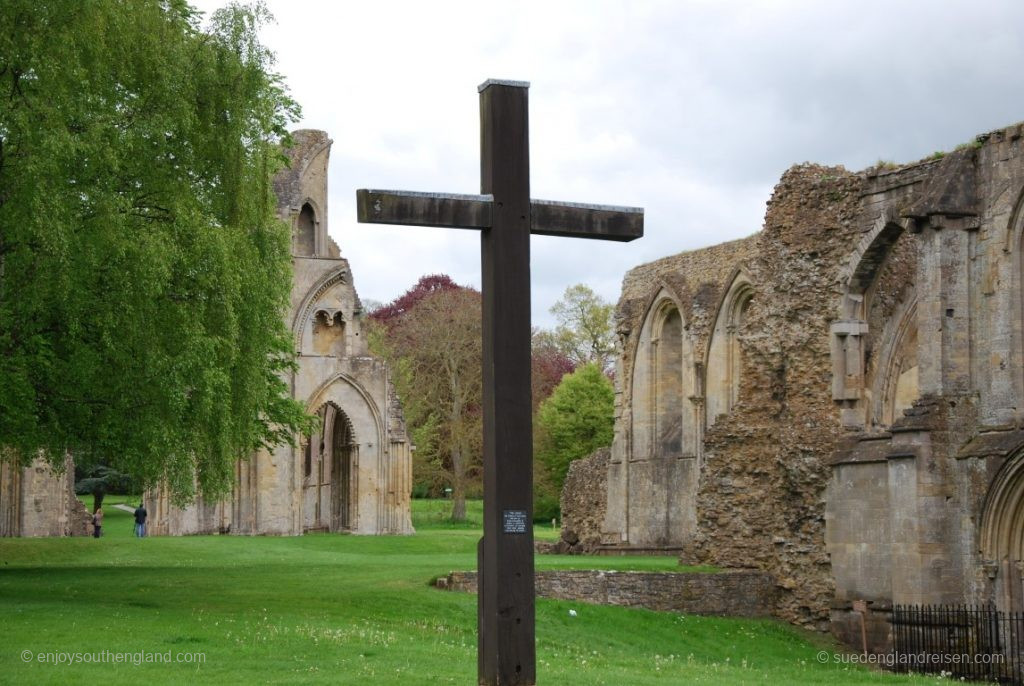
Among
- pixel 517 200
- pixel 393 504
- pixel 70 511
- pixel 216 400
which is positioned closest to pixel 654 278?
pixel 393 504

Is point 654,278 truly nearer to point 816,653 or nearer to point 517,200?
point 816,653

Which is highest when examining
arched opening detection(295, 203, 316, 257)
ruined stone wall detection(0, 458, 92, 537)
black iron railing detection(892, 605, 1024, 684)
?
arched opening detection(295, 203, 316, 257)

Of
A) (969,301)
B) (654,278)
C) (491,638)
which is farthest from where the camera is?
(654,278)

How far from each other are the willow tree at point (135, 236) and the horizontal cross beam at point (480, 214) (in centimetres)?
1187

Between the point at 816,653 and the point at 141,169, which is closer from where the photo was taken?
the point at 141,169

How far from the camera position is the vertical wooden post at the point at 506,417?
7.91 meters

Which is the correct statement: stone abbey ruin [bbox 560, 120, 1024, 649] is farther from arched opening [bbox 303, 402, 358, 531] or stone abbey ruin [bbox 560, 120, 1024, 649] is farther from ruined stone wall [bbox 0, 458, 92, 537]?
ruined stone wall [bbox 0, 458, 92, 537]

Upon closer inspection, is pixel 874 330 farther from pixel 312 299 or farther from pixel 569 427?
pixel 569 427

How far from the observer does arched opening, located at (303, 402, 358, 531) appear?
4945cm

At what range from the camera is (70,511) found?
45000mm

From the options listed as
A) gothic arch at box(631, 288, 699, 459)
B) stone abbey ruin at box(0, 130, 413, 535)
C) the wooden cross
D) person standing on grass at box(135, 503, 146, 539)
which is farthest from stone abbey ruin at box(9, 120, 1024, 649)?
person standing on grass at box(135, 503, 146, 539)

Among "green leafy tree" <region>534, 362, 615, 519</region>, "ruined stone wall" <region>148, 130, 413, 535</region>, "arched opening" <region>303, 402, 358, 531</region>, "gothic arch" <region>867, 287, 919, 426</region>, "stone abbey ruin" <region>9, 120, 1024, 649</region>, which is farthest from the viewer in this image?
"green leafy tree" <region>534, 362, 615, 519</region>

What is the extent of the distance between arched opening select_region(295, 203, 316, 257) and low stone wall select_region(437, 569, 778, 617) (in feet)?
84.3

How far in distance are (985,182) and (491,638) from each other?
1852cm
